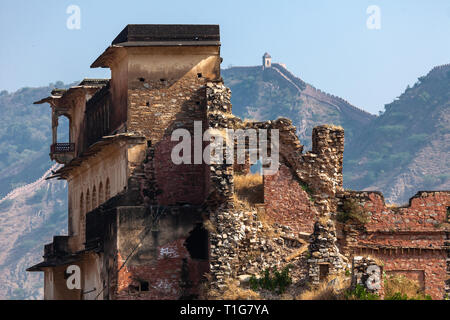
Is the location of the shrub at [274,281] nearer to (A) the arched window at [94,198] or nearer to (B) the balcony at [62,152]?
(A) the arched window at [94,198]

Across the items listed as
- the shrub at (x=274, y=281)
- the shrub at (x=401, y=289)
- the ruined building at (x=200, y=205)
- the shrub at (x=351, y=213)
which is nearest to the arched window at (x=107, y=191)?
the ruined building at (x=200, y=205)

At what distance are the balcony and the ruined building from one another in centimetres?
1069

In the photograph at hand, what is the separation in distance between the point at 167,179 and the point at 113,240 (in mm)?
3367

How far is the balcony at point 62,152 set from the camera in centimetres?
5644

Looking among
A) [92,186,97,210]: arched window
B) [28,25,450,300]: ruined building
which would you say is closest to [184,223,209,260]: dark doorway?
[28,25,450,300]: ruined building

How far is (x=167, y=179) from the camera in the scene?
42625 millimetres

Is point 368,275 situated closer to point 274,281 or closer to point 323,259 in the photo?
point 323,259

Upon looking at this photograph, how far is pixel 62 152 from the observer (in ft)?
186

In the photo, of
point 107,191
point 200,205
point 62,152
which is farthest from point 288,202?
point 62,152

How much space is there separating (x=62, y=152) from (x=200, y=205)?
16.7m

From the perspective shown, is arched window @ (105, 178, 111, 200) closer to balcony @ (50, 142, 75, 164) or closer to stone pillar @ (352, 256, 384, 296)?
balcony @ (50, 142, 75, 164)

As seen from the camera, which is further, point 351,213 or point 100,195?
point 100,195

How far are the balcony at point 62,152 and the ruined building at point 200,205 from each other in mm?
10686
